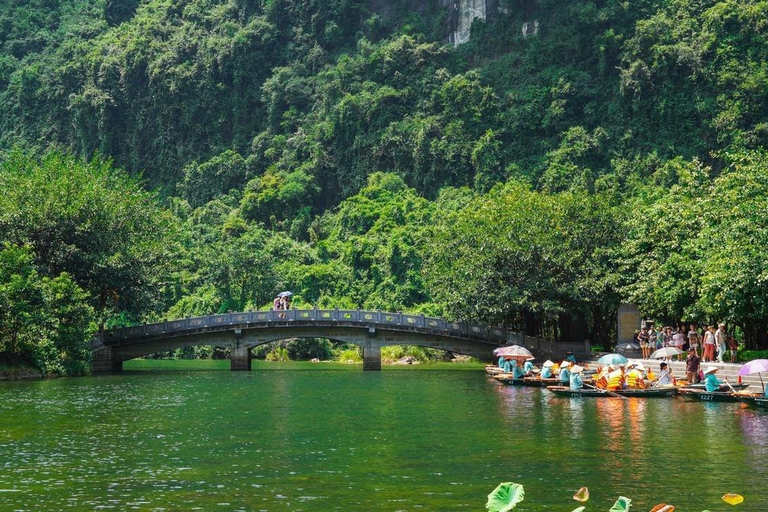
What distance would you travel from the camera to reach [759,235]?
45188 millimetres

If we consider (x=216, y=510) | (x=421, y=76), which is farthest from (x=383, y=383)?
(x=421, y=76)

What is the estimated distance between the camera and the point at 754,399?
1585 inches

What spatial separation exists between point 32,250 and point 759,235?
123 feet

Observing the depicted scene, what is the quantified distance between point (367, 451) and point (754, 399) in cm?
1576

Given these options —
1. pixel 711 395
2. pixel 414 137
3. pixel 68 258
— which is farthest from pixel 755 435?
pixel 414 137

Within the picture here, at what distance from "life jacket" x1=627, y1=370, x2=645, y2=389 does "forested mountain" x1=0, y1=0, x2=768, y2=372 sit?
6504 millimetres

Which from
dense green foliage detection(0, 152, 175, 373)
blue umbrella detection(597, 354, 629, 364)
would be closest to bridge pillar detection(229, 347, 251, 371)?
dense green foliage detection(0, 152, 175, 373)

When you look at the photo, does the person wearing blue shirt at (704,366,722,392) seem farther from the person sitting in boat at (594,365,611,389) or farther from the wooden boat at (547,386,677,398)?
the person sitting in boat at (594,365,611,389)

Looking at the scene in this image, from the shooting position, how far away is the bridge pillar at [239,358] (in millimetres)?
71500

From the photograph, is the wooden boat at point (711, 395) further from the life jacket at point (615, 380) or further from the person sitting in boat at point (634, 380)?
the life jacket at point (615, 380)

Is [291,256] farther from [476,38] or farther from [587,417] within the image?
[587,417]

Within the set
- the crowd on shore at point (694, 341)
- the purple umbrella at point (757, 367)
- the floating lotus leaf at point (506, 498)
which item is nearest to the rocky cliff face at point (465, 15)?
the crowd on shore at point (694, 341)

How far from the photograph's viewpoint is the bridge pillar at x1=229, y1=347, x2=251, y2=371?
71.5 metres

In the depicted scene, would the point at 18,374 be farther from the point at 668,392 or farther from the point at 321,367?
the point at 668,392
